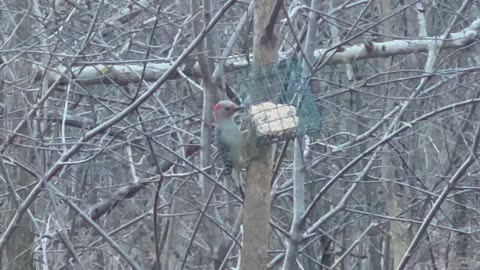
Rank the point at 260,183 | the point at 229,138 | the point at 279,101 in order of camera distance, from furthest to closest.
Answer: the point at 279,101, the point at 229,138, the point at 260,183

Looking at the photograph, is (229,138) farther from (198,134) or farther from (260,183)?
(198,134)

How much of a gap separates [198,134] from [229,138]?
3.40m

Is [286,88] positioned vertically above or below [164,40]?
below

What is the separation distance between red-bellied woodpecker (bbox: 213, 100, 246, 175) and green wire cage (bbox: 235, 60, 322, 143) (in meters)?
0.10

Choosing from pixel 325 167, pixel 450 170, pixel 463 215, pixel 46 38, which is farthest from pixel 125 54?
pixel 463 215

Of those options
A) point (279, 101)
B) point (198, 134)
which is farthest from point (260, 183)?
point (198, 134)

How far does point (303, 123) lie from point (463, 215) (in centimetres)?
531

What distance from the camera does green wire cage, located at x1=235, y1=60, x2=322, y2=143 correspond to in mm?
4137

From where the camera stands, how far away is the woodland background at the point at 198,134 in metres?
5.39

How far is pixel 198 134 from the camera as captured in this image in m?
7.71

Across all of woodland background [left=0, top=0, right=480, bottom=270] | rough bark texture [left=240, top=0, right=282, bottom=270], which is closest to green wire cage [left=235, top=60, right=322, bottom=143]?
rough bark texture [left=240, top=0, right=282, bottom=270]

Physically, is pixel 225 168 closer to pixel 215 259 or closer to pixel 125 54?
pixel 215 259

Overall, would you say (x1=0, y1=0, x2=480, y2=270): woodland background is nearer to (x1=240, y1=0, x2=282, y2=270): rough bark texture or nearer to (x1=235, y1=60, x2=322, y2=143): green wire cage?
(x1=240, y1=0, x2=282, y2=270): rough bark texture

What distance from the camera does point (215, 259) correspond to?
6293 mm
